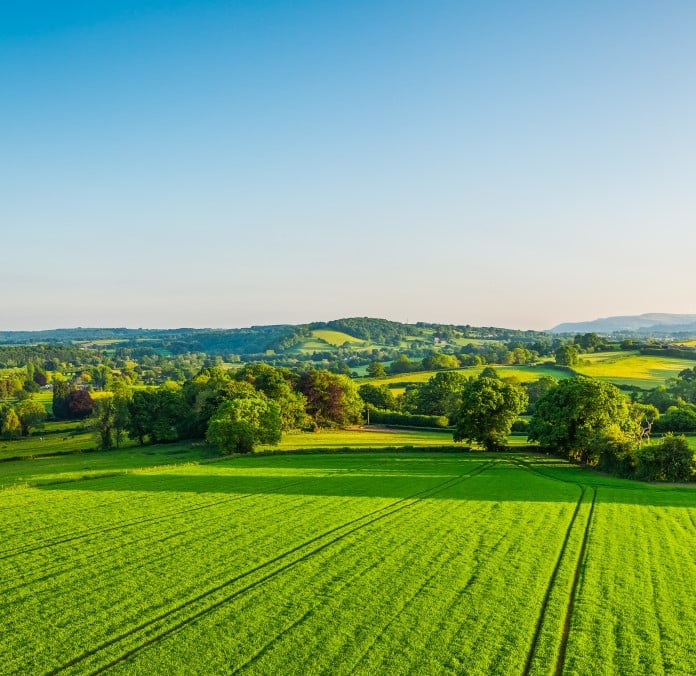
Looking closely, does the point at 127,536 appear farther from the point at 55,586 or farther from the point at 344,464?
the point at 344,464

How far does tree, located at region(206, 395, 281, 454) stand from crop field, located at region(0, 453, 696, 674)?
26429 millimetres

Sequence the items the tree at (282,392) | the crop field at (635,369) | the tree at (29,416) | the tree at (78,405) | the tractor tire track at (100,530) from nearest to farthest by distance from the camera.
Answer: the tractor tire track at (100,530), the tree at (282,392), the tree at (29,416), the tree at (78,405), the crop field at (635,369)

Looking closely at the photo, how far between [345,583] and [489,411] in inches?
1950

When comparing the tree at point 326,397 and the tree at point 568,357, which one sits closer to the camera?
the tree at point 326,397

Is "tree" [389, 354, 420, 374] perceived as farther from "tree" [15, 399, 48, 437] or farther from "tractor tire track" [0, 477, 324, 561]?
"tractor tire track" [0, 477, 324, 561]

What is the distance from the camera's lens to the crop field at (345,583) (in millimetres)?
15695

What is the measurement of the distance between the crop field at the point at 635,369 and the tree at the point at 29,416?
12560 cm

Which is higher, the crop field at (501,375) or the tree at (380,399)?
the crop field at (501,375)

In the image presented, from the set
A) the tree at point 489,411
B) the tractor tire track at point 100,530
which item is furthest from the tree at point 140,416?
the tractor tire track at point 100,530

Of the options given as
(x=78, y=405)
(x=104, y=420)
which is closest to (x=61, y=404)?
(x=78, y=405)

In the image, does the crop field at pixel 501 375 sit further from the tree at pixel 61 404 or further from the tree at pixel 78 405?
the tree at pixel 61 404

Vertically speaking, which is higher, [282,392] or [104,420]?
[282,392]

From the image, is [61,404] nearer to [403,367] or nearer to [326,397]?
[326,397]

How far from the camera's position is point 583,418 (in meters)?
59.7
